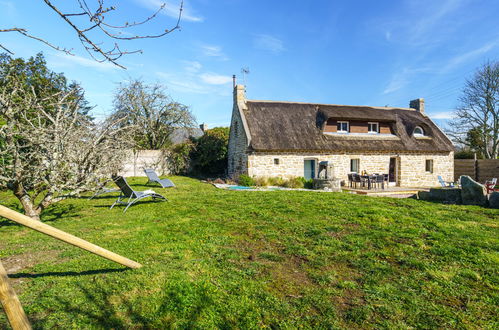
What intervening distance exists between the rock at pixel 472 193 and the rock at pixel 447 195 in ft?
0.83

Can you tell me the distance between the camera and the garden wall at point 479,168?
19156 millimetres

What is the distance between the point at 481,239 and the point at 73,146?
943 cm

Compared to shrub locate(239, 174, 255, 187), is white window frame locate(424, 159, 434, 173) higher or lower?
higher

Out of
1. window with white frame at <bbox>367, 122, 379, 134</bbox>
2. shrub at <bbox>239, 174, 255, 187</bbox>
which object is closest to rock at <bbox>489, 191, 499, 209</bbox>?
shrub at <bbox>239, 174, 255, 187</bbox>

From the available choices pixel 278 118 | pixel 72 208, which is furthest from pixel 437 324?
pixel 278 118

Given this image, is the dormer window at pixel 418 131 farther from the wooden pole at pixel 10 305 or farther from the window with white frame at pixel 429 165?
the wooden pole at pixel 10 305

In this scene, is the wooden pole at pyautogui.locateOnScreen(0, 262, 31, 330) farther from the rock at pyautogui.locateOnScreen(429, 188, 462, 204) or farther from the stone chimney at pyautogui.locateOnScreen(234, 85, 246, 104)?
the stone chimney at pyautogui.locateOnScreen(234, 85, 246, 104)

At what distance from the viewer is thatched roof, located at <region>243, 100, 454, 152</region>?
Answer: 685 inches

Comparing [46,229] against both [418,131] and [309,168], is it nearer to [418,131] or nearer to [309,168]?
[309,168]

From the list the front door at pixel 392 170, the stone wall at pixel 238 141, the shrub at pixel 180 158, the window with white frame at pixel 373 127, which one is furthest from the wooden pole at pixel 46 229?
the front door at pixel 392 170

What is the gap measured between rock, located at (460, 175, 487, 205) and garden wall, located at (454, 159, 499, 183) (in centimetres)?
Result: 1423

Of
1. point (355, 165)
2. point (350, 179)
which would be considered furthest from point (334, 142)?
point (350, 179)

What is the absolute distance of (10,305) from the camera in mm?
1671

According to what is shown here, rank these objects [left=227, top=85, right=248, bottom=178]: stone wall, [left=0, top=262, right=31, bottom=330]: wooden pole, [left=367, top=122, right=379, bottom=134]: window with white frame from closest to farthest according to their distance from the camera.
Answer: [left=0, top=262, right=31, bottom=330]: wooden pole
[left=227, top=85, right=248, bottom=178]: stone wall
[left=367, top=122, right=379, bottom=134]: window with white frame
